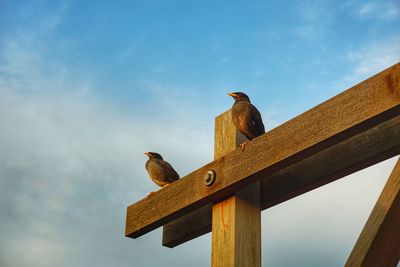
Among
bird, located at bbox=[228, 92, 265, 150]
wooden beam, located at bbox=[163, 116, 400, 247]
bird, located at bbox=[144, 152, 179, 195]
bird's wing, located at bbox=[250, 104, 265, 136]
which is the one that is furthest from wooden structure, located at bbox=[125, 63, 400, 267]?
bird, located at bbox=[144, 152, 179, 195]

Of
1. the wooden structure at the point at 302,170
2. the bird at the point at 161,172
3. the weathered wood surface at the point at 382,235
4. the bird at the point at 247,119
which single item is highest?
the bird at the point at 161,172

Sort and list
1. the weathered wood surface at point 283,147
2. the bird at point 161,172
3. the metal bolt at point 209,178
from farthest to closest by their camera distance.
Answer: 1. the bird at point 161,172
2. the metal bolt at point 209,178
3. the weathered wood surface at point 283,147

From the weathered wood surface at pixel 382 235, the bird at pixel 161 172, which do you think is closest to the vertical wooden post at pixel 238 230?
the weathered wood surface at pixel 382 235

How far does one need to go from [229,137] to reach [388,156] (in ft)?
2.45

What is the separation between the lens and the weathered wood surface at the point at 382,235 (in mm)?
2477

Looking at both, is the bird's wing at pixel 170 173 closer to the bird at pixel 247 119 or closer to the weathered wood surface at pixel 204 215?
the bird at pixel 247 119

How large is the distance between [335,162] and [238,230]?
486 millimetres

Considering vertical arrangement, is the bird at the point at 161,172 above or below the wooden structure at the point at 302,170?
above

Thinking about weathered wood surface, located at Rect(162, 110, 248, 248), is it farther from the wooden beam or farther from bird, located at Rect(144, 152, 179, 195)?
bird, located at Rect(144, 152, 179, 195)

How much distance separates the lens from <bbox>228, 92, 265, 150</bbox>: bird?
3086mm

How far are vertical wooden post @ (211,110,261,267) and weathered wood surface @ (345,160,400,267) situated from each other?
0.39 m

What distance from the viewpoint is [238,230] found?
2.56 m

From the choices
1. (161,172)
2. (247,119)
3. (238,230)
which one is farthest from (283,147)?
(161,172)

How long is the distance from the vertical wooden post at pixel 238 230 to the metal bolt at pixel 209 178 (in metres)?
0.10
